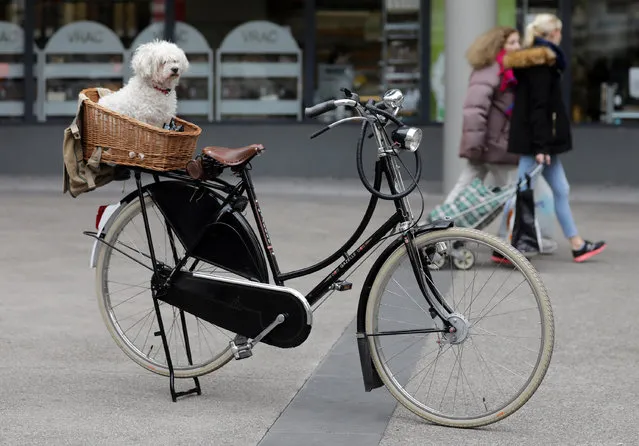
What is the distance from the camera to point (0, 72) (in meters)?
16.1

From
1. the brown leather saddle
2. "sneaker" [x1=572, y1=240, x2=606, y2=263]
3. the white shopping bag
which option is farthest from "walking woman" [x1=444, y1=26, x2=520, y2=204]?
the brown leather saddle

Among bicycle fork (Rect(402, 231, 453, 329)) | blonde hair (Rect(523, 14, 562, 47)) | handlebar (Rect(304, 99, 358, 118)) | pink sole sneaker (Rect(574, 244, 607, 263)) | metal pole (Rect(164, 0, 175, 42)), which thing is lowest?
pink sole sneaker (Rect(574, 244, 607, 263))

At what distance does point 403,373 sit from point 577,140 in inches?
388

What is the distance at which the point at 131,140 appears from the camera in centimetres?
560

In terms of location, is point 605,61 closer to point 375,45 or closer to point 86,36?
point 375,45

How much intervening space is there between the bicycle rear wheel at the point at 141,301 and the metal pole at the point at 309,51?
925 centimetres

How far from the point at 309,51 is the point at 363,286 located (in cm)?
1042

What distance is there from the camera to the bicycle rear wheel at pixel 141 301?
19.3ft

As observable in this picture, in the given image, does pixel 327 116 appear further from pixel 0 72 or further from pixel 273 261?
pixel 273 261

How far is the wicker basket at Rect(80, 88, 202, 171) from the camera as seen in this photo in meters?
5.57

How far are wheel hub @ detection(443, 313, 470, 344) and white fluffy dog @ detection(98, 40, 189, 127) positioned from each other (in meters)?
1.50

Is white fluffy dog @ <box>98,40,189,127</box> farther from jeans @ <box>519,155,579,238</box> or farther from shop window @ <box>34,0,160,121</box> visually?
shop window @ <box>34,0,160,121</box>

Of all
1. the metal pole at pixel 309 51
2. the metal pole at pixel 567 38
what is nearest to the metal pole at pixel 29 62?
the metal pole at pixel 309 51

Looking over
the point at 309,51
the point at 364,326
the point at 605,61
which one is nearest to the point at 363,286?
the point at 364,326
